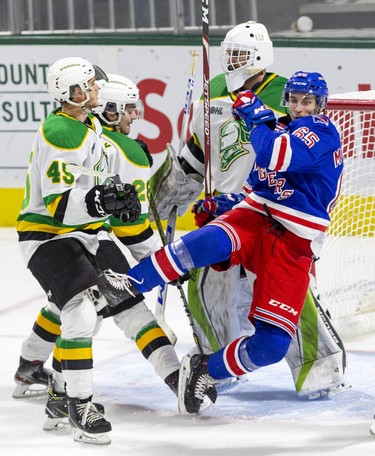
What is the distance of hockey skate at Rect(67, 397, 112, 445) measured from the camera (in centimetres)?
336

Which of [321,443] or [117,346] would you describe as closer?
[321,443]

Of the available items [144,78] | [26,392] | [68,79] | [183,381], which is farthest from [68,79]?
[144,78]

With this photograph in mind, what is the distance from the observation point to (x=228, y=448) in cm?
335

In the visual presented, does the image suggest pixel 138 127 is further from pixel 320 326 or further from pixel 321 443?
pixel 321 443

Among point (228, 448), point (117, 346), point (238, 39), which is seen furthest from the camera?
point (117, 346)

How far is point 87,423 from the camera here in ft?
11.0

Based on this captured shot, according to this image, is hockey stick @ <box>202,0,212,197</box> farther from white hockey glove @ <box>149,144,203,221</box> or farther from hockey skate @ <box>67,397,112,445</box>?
hockey skate @ <box>67,397,112,445</box>

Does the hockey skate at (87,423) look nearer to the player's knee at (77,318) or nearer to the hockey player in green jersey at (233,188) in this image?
the player's knee at (77,318)

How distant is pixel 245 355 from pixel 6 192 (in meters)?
3.51

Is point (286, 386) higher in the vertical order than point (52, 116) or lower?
lower

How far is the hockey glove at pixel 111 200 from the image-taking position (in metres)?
3.29

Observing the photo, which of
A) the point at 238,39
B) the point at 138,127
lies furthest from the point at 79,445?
the point at 138,127

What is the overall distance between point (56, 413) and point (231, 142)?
1.06 meters

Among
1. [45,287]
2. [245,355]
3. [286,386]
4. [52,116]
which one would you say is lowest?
[286,386]
